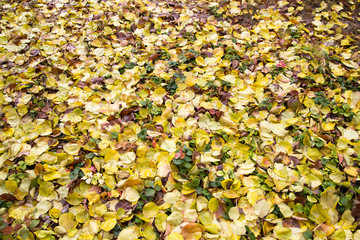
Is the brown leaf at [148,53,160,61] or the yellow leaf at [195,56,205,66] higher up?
the brown leaf at [148,53,160,61]

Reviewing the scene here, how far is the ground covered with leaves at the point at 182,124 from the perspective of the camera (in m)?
1.53

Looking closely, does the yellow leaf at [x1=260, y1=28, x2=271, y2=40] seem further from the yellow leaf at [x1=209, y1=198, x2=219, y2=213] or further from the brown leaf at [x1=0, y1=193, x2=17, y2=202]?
the brown leaf at [x1=0, y1=193, x2=17, y2=202]

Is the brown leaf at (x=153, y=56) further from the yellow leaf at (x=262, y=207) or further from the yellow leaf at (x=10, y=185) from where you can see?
the yellow leaf at (x=262, y=207)

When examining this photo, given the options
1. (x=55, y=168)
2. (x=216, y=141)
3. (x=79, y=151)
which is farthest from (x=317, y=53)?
(x=55, y=168)

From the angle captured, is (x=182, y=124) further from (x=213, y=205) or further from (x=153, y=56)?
(x=153, y=56)

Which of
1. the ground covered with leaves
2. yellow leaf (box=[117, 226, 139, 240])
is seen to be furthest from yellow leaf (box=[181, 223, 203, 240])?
yellow leaf (box=[117, 226, 139, 240])

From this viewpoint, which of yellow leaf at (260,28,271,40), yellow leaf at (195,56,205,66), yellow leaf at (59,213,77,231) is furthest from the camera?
yellow leaf at (260,28,271,40)

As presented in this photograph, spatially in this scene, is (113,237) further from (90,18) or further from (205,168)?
(90,18)

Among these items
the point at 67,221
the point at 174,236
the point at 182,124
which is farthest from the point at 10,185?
the point at 182,124

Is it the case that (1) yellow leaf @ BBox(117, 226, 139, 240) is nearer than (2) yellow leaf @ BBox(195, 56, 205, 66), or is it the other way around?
(1) yellow leaf @ BBox(117, 226, 139, 240)

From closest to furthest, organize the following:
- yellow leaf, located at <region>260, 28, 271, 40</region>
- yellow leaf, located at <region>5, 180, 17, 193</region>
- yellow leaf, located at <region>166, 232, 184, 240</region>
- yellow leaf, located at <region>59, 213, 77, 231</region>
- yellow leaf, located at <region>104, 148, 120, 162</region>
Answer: yellow leaf, located at <region>166, 232, 184, 240</region> → yellow leaf, located at <region>59, 213, 77, 231</region> → yellow leaf, located at <region>5, 180, 17, 193</region> → yellow leaf, located at <region>104, 148, 120, 162</region> → yellow leaf, located at <region>260, 28, 271, 40</region>

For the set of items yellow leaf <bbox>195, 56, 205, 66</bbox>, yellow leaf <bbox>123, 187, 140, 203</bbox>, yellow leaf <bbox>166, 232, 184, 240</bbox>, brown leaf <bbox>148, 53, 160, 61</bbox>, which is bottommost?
yellow leaf <bbox>166, 232, 184, 240</bbox>

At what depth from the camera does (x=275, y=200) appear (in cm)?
158

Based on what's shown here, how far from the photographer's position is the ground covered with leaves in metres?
1.53
